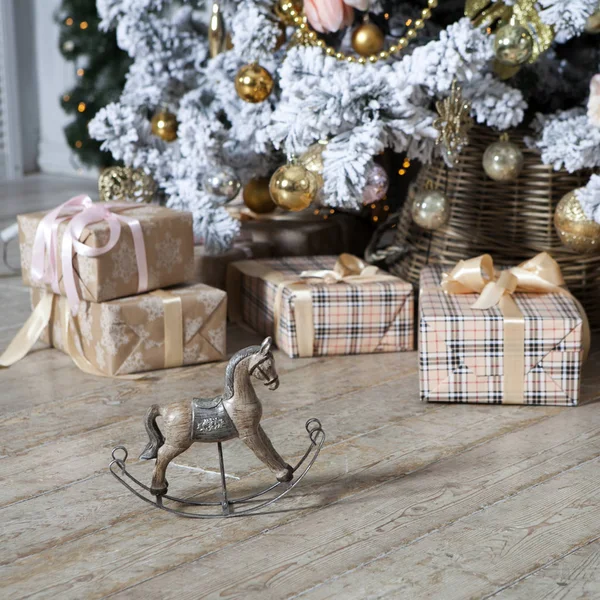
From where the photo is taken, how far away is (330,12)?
1.80 meters

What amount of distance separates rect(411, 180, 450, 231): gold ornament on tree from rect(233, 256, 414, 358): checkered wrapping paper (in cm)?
15

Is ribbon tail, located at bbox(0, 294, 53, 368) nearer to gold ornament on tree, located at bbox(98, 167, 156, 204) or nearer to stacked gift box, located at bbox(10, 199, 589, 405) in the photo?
stacked gift box, located at bbox(10, 199, 589, 405)

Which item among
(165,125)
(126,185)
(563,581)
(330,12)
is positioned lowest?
(563,581)

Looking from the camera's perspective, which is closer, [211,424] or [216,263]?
[211,424]

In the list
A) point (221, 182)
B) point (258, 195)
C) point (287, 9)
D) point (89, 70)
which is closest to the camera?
point (287, 9)

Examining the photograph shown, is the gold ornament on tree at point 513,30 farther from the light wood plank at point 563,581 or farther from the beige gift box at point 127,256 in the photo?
the light wood plank at point 563,581

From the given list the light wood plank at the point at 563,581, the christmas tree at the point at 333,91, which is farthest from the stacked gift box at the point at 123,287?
the light wood plank at the point at 563,581

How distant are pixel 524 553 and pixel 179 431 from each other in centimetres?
45

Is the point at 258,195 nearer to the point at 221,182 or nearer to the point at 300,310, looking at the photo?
the point at 221,182

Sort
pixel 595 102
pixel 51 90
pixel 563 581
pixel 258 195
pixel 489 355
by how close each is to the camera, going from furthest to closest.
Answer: pixel 51 90
pixel 258 195
pixel 595 102
pixel 489 355
pixel 563 581

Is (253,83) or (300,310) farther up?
(253,83)

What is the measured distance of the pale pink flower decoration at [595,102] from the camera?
66.3 inches

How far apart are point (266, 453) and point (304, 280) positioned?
0.73 m

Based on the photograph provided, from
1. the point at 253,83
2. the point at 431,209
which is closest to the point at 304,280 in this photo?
the point at 431,209
